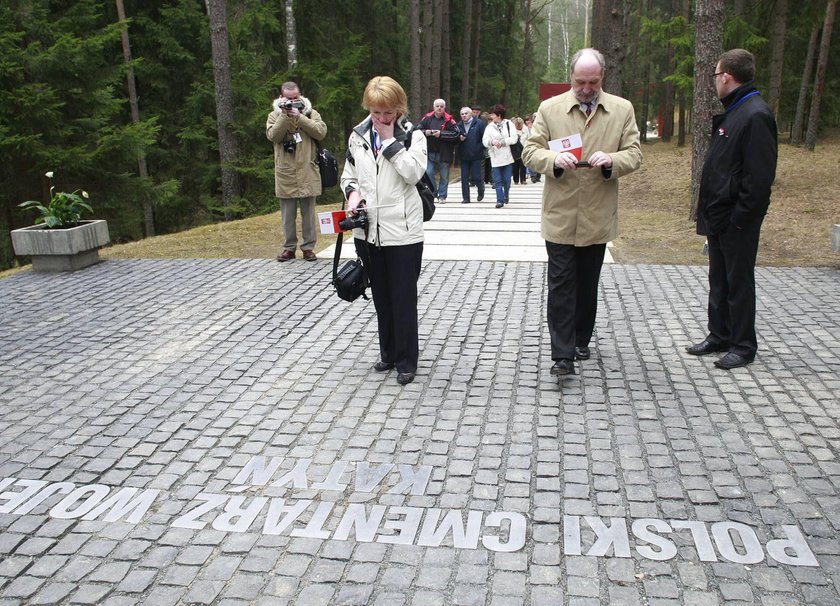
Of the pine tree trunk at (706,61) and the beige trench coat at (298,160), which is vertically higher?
the pine tree trunk at (706,61)

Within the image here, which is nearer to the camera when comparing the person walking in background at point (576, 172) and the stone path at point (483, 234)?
the person walking in background at point (576, 172)

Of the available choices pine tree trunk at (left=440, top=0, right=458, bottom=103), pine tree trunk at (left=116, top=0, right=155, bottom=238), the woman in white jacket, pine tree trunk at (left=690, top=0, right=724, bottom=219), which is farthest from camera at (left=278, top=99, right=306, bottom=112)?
pine tree trunk at (left=440, top=0, right=458, bottom=103)

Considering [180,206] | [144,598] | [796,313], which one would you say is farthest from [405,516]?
[180,206]

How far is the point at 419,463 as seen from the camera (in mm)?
4195

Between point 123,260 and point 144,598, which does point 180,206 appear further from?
point 144,598

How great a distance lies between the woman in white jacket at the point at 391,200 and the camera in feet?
16.4

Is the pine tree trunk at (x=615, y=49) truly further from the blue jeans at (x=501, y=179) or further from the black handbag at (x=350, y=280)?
the black handbag at (x=350, y=280)

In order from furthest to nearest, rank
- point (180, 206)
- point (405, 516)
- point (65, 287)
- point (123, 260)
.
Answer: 1. point (180, 206)
2. point (123, 260)
3. point (65, 287)
4. point (405, 516)

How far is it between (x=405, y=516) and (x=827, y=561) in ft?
6.05

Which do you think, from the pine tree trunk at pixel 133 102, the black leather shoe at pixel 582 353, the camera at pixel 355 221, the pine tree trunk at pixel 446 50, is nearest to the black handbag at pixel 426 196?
the camera at pixel 355 221

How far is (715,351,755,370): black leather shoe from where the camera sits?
5.49 m

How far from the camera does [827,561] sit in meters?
3.20

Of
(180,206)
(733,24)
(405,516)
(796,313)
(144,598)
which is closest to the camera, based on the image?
(144,598)

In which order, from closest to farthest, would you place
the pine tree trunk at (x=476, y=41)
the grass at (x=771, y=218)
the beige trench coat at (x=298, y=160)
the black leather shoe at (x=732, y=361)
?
1. the black leather shoe at (x=732, y=361)
2. the beige trench coat at (x=298, y=160)
3. the grass at (x=771, y=218)
4. the pine tree trunk at (x=476, y=41)
